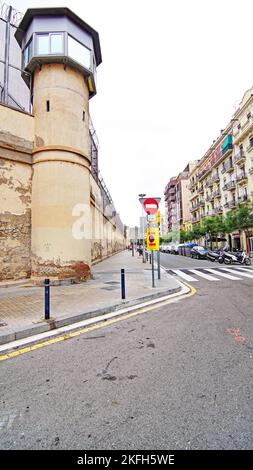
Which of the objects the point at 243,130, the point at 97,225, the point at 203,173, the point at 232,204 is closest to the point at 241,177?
the point at 232,204

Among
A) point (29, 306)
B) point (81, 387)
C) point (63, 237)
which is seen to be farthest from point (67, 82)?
point (81, 387)

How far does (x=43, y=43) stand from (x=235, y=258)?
18.5 metres

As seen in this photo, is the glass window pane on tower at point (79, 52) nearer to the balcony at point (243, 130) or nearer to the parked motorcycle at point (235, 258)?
the parked motorcycle at point (235, 258)

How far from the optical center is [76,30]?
10.2 metres

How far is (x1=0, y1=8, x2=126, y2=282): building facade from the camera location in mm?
9289

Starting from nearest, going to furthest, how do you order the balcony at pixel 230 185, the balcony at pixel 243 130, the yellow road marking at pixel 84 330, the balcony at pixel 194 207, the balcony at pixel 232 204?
the yellow road marking at pixel 84 330 < the balcony at pixel 243 130 < the balcony at pixel 232 204 < the balcony at pixel 230 185 < the balcony at pixel 194 207

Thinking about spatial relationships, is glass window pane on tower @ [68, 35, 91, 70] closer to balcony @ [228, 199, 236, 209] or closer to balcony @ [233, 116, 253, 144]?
balcony @ [233, 116, 253, 144]

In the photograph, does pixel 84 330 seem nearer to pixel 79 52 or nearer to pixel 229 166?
pixel 79 52

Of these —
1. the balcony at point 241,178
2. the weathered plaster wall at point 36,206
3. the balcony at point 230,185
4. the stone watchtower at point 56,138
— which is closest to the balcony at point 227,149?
the balcony at point 230,185

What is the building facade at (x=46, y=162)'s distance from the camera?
9289 millimetres

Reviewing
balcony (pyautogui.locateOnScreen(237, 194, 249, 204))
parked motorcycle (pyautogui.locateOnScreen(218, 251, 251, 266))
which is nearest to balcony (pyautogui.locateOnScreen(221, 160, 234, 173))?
balcony (pyautogui.locateOnScreen(237, 194, 249, 204))

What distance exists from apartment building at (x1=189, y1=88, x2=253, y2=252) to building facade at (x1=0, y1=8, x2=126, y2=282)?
25.6m

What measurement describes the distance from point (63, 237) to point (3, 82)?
804 cm

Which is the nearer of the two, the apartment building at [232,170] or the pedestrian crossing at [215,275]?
the pedestrian crossing at [215,275]
